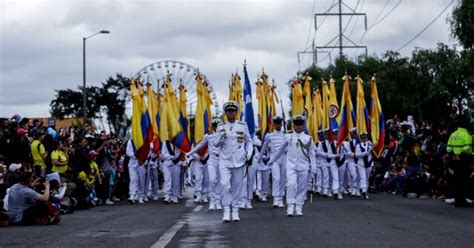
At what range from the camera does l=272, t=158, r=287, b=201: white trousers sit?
72.4ft

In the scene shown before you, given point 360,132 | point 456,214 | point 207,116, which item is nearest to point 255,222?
point 456,214

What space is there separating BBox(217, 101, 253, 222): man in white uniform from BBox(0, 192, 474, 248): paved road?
0.67m

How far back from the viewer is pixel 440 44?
171 feet

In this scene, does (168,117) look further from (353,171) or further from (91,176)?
(353,171)

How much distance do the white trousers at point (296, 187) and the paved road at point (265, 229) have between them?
0.39 meters

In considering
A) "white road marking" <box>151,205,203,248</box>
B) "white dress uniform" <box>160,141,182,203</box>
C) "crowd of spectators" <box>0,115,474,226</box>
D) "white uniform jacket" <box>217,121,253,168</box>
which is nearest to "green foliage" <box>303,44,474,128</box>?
"crowd of spectators" <box>0,115,474,226</box>

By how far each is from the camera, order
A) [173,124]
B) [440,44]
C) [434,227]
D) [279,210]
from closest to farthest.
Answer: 1. [434,227]
2. [279,210]
3. [173,124]
4. [440,44]

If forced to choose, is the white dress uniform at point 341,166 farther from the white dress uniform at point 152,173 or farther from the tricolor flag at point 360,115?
the white dress uniform at point 152,173

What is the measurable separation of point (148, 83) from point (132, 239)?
16.6m

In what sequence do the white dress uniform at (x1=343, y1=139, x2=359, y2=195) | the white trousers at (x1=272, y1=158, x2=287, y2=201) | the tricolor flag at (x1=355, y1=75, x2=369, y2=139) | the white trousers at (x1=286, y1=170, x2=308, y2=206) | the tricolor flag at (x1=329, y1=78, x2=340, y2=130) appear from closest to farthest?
the white trousers at (x1=286, y1=170, x2=308, y2=206), the white trousers at (x1=272, y1=158, x2=287, y2=201), the white dress uniform at (x1=343, y1=139, x2=359, y2=195), the tricolor flag at (x1=355, y1=75, x2=369, y2=139), the tricolor flag at (x1=329, y1=78, x2=340, y2=130)

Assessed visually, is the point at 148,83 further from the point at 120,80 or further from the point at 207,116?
the point at 120,80

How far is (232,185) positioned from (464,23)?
1946 cm

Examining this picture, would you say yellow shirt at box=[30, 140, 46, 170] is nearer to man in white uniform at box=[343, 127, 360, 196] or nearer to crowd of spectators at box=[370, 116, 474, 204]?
man in white uniform at box=[343, 127, 360, 196]

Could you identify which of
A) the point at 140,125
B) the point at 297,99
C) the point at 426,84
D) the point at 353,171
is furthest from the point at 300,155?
the point at 426,84
